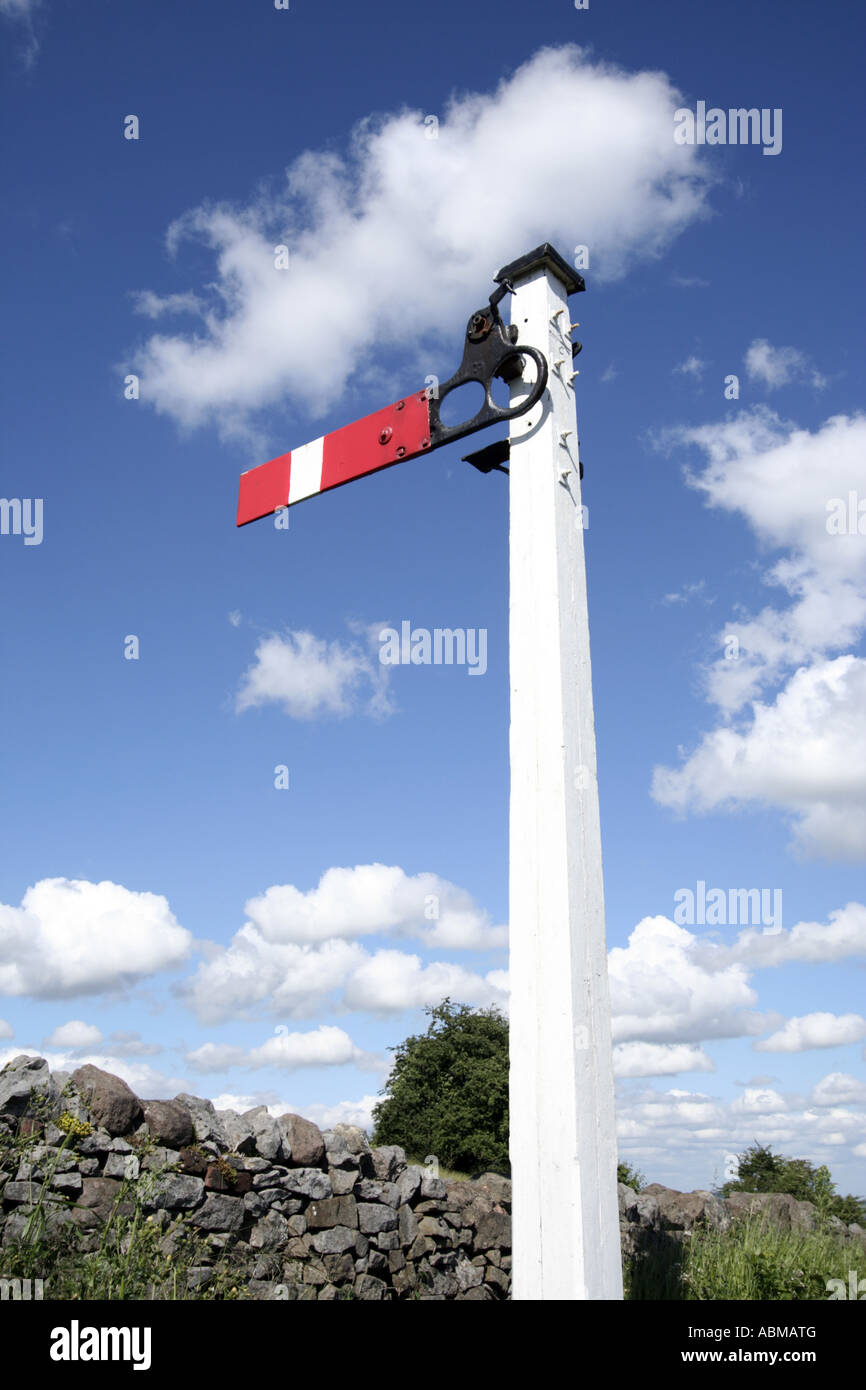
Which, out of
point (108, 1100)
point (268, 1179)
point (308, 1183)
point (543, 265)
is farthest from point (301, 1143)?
point (543, 265)

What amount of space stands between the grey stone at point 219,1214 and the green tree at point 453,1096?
33.3ft

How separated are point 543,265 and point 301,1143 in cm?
515

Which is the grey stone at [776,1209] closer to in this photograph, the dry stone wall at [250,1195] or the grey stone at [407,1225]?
the dry stone wall at [250,1195]

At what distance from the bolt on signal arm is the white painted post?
0.07 meters

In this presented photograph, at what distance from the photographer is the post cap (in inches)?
126

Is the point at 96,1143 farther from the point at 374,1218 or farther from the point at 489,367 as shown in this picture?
the point at 489,367

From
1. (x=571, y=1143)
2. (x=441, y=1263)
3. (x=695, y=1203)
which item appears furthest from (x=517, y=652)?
(x=695, y=1203)

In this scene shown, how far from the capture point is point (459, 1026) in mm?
16828

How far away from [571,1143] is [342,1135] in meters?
4.21

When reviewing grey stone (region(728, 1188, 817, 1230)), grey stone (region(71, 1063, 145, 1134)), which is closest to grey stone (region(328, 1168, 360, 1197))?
grey stone (region(71, 1063, 145, 1134))

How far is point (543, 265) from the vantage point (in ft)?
10.6

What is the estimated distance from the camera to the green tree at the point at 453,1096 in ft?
49.1
